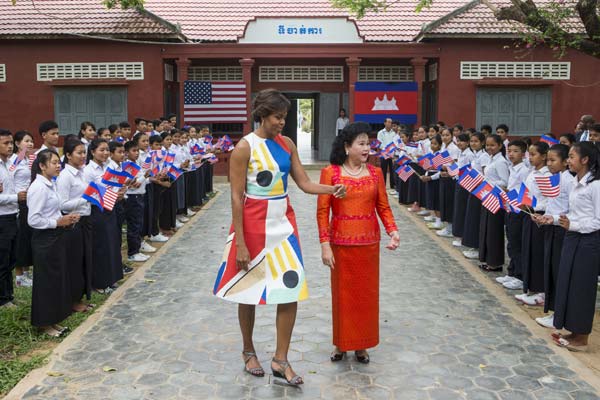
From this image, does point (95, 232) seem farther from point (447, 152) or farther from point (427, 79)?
point (427, 79)

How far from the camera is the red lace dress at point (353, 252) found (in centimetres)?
462

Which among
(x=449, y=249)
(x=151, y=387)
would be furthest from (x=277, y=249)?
(x=449, y=249)

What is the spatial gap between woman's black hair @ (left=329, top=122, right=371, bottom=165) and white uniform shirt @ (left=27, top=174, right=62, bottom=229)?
2428 mm

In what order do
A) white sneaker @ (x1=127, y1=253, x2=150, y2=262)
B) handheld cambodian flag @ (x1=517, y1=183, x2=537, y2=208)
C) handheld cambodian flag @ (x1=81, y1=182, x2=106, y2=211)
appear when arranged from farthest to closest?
white sneaker @ (x1=127, y1=253, x2=150, y2=262) < handheld cambodian flag @ (x1=517, y1=183, x2=537, y2=208) < handheld cambodian flag @ (x1=81, y1=182, x2=106, y2=211)

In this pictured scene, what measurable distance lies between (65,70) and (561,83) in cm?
Result: 1346

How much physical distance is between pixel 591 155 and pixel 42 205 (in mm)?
4435

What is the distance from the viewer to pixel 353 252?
4.64m

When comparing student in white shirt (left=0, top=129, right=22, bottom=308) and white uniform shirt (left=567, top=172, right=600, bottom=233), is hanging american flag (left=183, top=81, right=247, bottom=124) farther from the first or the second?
white uniform shirt (left=567, top=172, right=600, bottom=233)

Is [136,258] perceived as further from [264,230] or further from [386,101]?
[386,101]

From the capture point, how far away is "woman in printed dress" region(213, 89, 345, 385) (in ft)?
13.9

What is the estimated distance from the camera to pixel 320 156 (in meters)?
21.0

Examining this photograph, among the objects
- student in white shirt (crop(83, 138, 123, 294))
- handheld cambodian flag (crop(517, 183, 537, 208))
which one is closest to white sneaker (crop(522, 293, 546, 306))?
handheld cambodian flag (crop(517, 183, 537, 208))

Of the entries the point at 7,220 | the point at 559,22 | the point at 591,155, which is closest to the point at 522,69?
the point at 559,22

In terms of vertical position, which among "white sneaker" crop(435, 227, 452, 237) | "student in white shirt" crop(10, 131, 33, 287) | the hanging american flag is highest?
the hanging american flag
